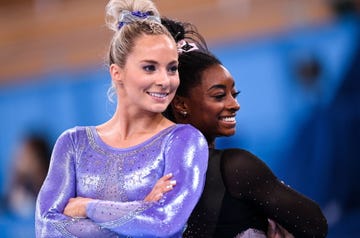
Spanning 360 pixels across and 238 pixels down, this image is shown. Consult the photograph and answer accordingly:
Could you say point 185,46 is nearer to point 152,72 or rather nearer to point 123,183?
point 152,72

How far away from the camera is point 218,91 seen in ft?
8.16

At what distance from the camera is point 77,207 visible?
226cm

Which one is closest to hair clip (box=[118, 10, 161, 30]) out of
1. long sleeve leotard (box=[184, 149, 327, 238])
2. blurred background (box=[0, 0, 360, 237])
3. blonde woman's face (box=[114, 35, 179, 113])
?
blonde woman's face (box=[114, 35, 179, 113])

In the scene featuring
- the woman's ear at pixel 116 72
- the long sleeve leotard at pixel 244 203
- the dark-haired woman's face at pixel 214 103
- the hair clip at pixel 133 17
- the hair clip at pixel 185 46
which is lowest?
the long sleeve leotard at pixel 244 203

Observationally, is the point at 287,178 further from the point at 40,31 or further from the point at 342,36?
the point at 40,31

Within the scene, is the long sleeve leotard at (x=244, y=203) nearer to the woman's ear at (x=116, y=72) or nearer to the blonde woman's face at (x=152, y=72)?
the blonde woman's face at (x=152, y=72)

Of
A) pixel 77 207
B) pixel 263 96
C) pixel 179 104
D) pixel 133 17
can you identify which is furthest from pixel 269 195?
pixel 263 96

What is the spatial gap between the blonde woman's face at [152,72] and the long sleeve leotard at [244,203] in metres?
0.26

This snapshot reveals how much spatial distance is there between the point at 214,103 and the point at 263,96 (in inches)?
87.5

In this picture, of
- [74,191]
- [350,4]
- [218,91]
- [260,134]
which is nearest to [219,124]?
[218,91]

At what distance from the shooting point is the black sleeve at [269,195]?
228cm

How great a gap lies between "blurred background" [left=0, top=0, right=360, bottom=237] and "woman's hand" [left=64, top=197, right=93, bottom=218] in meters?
2.30

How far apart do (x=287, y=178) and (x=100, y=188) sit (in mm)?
2511

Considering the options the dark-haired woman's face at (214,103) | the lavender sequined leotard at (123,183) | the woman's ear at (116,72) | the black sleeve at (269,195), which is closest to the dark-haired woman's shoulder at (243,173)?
the black sleeve at (269,195)
